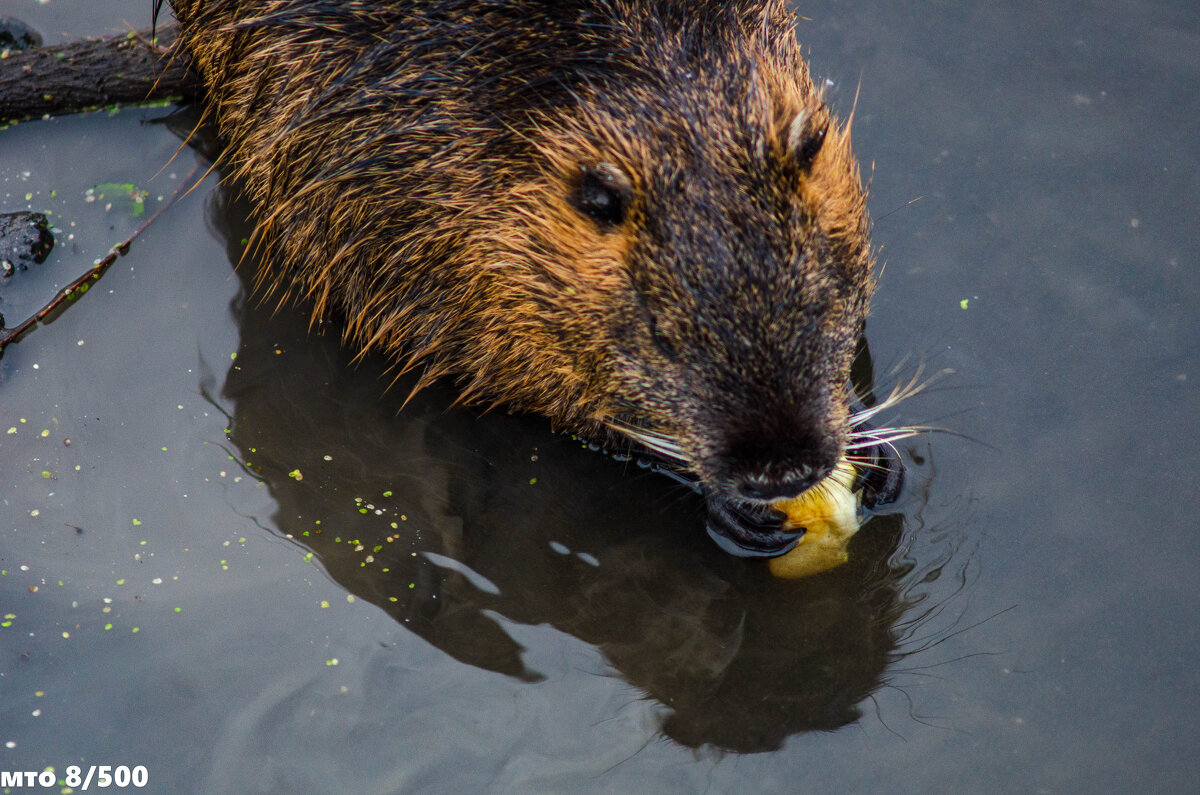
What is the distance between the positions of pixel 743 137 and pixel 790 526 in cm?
122

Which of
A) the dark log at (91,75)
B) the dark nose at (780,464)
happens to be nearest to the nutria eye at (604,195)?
the dark nose at (780,464)

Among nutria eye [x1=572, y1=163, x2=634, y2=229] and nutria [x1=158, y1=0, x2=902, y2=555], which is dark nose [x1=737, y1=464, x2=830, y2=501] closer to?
nutria [x1=158, y1=0, x2=902, y2=555]

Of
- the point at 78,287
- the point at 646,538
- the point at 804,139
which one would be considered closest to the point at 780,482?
the point at 646,538

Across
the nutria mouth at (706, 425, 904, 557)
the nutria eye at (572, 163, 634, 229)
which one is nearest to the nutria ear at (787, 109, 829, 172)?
the nutria eye at (572, 163, 634, 229)

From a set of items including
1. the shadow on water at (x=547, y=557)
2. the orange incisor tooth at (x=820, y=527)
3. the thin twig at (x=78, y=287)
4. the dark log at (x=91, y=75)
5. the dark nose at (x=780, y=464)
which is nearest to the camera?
the dark nose at (x=780, y=464)

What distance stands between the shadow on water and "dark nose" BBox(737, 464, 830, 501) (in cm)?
60

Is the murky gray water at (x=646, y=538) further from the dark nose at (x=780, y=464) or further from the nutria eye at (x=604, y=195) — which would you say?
the nutria eye at (x=604, y=195)

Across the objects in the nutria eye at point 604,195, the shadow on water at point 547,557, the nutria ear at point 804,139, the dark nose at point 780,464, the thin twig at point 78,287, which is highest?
the nutria ear at point 804,139

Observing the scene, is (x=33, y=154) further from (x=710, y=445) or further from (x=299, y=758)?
(x=710, y=445)

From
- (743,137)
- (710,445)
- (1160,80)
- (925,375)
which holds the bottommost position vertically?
(925,375)

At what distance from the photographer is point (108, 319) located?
161 inches

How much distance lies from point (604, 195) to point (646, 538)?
1.17 metres

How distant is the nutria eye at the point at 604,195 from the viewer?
2891 mm

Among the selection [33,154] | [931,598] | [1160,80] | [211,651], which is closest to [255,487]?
[211,651]
